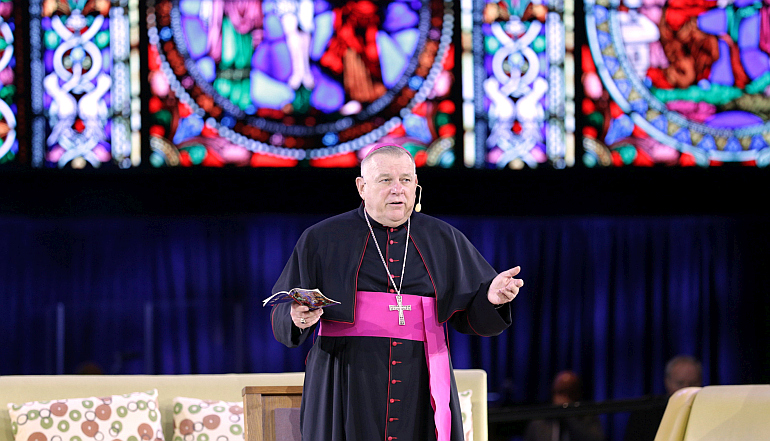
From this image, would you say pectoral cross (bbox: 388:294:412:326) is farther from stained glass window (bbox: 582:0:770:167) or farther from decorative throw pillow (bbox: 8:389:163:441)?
stained glass window (bbox: 582:0:770:167)

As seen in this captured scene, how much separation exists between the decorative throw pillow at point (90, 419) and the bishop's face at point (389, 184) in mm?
1693

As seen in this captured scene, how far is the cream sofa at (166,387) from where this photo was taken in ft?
12.3

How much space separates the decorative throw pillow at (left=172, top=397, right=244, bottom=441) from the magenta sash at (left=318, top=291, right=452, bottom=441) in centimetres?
138

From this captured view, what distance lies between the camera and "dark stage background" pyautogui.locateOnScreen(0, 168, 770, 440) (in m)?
5.88

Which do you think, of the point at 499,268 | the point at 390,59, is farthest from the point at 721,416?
the point at 390,59

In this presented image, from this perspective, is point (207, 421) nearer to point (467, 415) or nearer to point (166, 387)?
point (166, 387)

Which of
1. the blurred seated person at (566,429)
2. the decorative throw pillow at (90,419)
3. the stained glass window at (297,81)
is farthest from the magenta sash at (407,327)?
the stained glass window at (297,81)

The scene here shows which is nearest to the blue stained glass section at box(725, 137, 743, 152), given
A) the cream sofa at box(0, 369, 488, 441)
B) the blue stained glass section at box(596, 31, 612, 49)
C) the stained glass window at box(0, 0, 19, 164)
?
the blue stained glass section at box(596, 31, 612, 49)

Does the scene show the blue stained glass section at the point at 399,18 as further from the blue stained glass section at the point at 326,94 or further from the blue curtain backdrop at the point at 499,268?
the blue curtain backdrop at the point at 499,268

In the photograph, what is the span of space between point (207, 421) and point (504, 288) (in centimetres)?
180

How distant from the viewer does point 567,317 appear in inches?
245

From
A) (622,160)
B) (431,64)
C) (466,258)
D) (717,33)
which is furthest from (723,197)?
(466,258)

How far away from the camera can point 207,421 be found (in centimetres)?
363

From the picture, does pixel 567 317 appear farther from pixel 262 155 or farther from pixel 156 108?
pixel 156 108
